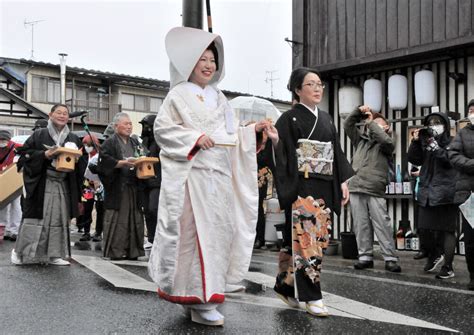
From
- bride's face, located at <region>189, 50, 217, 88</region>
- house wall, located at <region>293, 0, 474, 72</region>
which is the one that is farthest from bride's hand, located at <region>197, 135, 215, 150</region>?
house wall, located at <region>293, 0, 474, 72</region>

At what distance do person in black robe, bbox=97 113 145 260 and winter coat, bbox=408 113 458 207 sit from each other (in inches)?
146

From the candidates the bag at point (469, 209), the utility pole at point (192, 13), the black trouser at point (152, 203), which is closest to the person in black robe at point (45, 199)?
the black trouser at point (152, 203)

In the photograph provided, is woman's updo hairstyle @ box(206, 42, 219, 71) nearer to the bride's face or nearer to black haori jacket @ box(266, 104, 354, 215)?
the bride's face

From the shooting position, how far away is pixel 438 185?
266 inches

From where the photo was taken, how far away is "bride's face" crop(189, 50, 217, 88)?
437cm

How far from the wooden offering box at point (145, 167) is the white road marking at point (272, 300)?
4.13 ft

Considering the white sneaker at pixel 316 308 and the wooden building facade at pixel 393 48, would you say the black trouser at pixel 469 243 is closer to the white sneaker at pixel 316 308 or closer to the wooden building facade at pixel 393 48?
the white sneaker at pixel 316 308

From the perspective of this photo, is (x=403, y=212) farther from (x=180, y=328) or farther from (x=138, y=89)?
(x=138, y=89)

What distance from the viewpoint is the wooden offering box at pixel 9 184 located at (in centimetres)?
1052

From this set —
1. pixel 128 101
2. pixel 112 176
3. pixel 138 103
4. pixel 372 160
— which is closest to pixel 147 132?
pixel 112 176

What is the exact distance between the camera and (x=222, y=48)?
455 cm

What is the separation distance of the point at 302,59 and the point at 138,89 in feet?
75.4

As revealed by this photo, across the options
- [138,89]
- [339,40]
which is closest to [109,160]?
[339,40]

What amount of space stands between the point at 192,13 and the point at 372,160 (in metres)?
3.07
